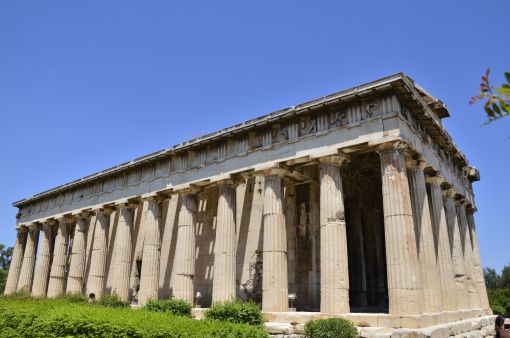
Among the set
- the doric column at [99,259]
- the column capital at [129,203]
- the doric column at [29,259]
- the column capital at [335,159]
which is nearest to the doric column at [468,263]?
the column capital at [335,159]

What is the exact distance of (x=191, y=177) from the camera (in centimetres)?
2123

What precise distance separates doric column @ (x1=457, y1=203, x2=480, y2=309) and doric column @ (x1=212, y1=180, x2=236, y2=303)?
35.8ft

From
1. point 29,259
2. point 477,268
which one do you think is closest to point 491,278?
point 477,268

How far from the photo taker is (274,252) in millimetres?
16891

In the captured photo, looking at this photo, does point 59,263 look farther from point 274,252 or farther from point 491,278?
point 491,278

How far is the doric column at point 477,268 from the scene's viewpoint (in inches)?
833

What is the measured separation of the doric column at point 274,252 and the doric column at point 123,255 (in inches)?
416

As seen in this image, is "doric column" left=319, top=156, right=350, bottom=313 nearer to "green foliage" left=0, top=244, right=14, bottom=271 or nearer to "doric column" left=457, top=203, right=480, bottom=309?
"doric column" left=457, top=203, right=480, bottom=309

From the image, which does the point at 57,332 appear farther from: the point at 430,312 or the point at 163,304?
the point at 430,312

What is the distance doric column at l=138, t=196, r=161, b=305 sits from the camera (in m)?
21.4

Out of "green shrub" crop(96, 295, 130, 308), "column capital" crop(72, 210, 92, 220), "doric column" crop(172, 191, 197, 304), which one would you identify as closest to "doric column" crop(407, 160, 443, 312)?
"doric column" crop(172, 191, 197, 304)

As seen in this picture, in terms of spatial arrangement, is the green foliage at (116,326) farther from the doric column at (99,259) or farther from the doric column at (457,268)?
the doric column at (99,259)

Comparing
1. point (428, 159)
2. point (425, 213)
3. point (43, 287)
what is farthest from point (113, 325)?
point (43, 287)

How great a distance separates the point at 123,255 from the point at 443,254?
670 inches
